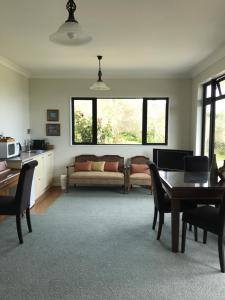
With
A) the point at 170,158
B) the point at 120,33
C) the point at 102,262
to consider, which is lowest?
the point at 102,262

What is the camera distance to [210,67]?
487 centimetres

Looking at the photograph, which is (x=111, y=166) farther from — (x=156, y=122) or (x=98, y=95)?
A: (x=98, y=95)

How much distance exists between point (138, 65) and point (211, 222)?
3664 mm

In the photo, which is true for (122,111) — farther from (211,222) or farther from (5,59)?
(211,222)

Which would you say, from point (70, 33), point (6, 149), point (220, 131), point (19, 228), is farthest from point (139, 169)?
point (70, 33)

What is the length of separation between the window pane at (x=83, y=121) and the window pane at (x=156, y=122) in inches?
56.8

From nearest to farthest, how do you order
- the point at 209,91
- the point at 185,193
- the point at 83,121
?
the point at 185,193 → the point at 209,91 → the point at 83,121

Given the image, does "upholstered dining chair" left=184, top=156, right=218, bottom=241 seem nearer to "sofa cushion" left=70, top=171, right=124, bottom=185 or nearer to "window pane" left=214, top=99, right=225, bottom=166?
"window pane" left=214, top=99, right=225, bottom=166

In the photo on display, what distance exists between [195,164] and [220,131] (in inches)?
37.5

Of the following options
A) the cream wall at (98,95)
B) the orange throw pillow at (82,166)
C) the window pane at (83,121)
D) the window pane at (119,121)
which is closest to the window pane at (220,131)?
the cream wall at (98,95)

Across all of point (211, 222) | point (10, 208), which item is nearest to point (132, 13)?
point (211, 222)

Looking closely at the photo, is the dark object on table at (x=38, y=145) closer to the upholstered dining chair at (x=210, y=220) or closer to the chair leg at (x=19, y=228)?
the chair leg at (x=19, y=228)

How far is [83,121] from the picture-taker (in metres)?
6.48

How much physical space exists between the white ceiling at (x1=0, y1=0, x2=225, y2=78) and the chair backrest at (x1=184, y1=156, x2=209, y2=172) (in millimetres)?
1771
